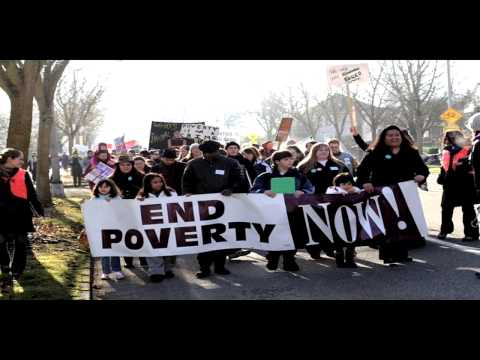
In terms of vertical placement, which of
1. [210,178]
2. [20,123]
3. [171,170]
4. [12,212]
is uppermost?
[20,123]

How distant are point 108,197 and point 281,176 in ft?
7.91

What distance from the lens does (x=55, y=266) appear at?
958 cm

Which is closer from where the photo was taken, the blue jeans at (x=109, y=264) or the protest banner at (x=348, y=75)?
the blue jeans at (x=109, y=264)

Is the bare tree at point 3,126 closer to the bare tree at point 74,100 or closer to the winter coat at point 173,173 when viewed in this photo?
the bare tree at point 74,100

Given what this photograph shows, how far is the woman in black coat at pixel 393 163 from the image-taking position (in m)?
9.06

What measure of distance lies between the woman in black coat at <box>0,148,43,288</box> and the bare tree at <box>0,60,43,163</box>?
230 inches

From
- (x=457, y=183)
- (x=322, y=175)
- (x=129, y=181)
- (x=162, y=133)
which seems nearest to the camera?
(x=322, y=175)

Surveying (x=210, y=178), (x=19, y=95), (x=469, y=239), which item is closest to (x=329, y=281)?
(x=210, y=178)

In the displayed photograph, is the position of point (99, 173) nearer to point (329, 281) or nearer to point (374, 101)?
point (329, 281)

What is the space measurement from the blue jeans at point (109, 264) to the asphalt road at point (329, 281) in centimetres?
19

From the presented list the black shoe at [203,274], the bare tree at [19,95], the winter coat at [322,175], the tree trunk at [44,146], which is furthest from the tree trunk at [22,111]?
the winter coat at [322,175]

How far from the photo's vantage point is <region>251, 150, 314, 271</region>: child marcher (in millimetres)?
9141

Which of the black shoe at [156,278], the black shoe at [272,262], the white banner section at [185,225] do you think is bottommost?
the black shoe at [156,278]

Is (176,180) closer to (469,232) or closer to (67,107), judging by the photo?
(469,232)
